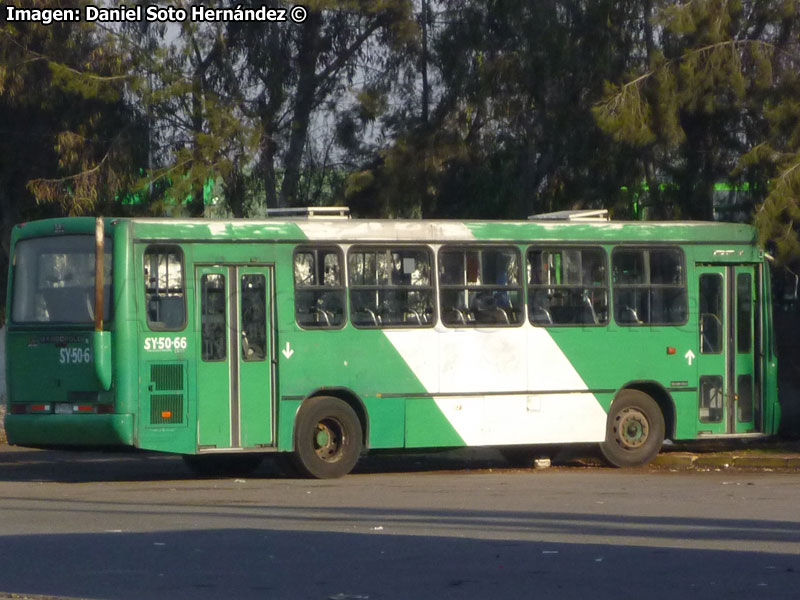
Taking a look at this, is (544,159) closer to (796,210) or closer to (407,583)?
(796,210)

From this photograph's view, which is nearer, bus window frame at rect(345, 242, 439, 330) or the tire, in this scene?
bus window frame at rect(345, 242, 439, 330)

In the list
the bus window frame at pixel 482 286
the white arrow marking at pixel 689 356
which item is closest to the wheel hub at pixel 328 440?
the bus window frame at pixel 482 286

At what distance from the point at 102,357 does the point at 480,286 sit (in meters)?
4.35

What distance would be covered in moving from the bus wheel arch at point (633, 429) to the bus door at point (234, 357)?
4305 millimetres

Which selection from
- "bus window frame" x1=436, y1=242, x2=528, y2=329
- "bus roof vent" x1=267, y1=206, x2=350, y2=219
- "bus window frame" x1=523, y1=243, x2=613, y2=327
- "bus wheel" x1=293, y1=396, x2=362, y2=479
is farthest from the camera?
"bus window frame" x1=523, y1=243, x2=613, y2=327

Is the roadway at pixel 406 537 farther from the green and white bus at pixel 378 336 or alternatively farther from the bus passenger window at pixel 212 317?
the bus passenger window at pixel 212 317

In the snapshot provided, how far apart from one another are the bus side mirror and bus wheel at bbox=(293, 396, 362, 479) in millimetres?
2098

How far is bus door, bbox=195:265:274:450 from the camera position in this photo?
1481 centimetres

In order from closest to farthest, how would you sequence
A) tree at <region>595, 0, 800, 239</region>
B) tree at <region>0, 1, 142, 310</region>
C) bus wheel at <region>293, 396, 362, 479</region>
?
bus wheel at <region>293, 396, 362, 479</region>
tree at <region>595, 0, 800, 239</region>
tree at <region>0, 1, 142, 310</region>

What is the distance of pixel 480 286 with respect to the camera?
16219 mm

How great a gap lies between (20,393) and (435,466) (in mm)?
5501

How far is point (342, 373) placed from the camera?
15438mm

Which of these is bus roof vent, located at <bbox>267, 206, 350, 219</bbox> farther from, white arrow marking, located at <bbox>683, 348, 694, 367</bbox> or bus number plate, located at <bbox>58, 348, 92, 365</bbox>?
white arrow marking, located at <bbox>683, 348, 694, 367</bbox>

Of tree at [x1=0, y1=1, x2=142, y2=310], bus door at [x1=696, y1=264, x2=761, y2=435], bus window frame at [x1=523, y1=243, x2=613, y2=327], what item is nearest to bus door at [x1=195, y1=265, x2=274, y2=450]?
bus window frame at [x1=523, y1=243, x2=613, y2=327]
